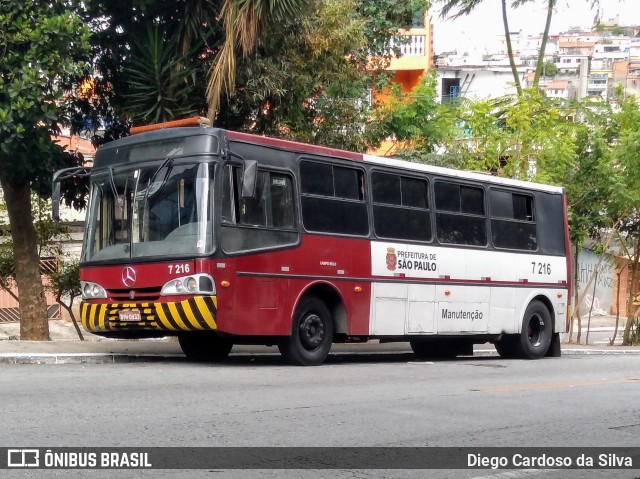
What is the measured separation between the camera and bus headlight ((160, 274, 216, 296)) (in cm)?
1329

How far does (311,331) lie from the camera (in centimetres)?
1491

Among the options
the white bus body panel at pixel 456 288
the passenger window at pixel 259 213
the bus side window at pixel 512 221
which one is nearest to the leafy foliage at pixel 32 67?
the passenger window at pixel 259 213

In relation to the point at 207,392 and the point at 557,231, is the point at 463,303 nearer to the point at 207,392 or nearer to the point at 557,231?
the point at 557,231

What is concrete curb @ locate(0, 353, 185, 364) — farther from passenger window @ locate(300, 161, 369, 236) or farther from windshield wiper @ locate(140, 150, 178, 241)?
passenger window @ locate(300, 161, 369, 236)

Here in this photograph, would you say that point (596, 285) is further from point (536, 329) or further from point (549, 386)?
point (549, 386)

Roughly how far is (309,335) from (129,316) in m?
2.58

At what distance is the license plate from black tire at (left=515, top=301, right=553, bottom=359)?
319 inches

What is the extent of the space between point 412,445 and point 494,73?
4541 cm

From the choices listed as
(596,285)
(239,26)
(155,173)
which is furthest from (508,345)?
(596,285)

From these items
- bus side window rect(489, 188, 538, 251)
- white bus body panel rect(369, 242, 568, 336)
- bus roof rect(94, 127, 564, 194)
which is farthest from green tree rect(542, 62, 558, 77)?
bus roof rect(94, 127, 564, 194)

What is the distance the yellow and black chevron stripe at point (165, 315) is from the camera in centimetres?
1333

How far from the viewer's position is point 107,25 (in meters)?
18.9

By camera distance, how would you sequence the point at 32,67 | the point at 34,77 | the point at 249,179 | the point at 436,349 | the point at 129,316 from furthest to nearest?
the point at 436,349, the point at 32,67, the point at 34,77, the point at 129,316, the point at 249,179

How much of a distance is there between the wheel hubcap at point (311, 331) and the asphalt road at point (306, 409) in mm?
539
